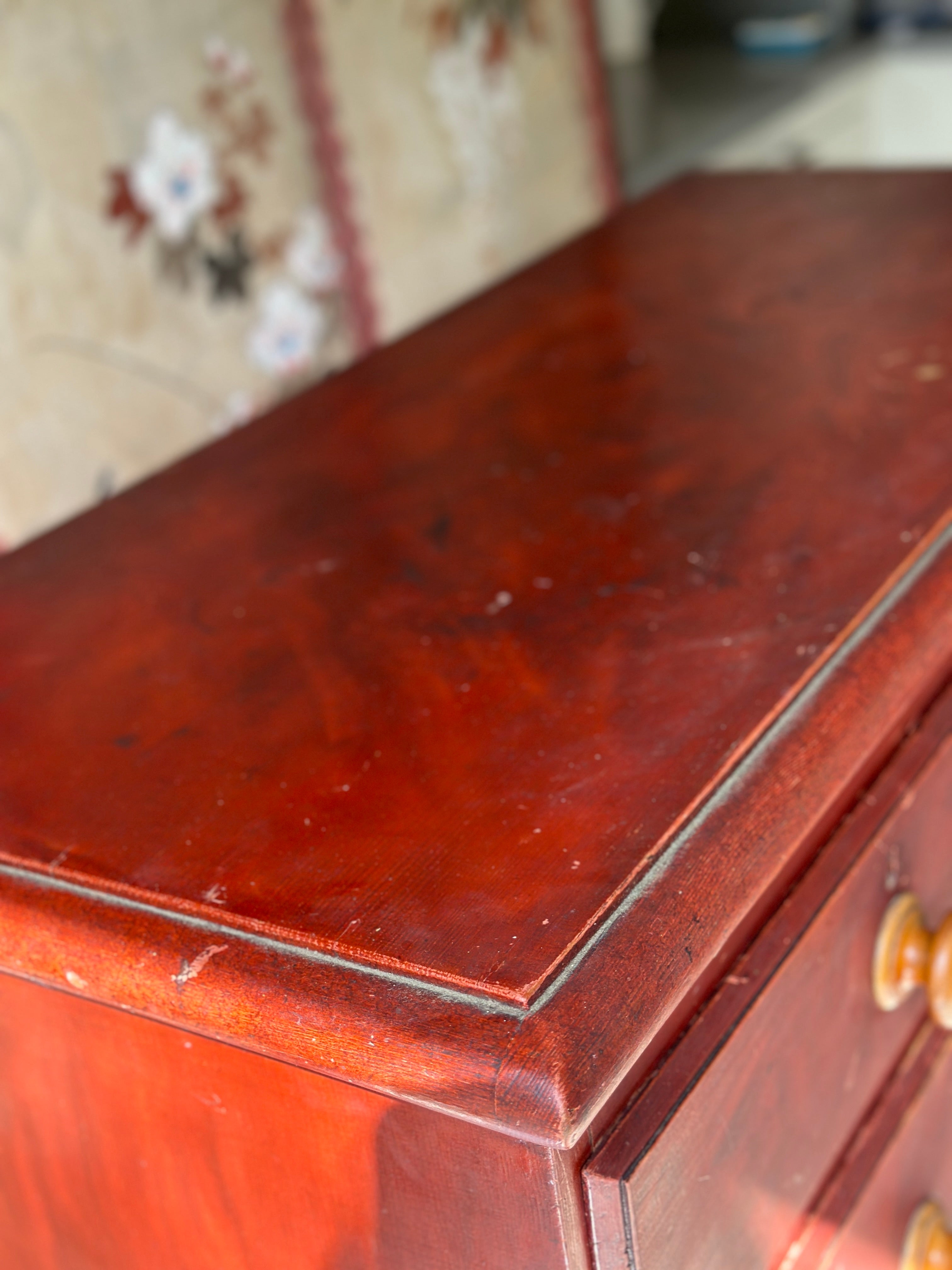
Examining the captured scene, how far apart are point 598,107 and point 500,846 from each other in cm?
117

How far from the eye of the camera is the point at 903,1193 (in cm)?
50

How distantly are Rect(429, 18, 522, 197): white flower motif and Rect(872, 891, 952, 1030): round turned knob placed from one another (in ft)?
3.04

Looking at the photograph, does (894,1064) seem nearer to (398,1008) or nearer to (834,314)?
(398,1008)

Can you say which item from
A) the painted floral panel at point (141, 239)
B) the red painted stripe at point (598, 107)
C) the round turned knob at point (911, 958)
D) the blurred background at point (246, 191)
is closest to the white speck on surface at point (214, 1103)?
the round turned knob at point (911, 958)

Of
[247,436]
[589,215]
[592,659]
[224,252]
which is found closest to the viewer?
[592,659]

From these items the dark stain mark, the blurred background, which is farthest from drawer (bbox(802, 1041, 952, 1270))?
the blurred background

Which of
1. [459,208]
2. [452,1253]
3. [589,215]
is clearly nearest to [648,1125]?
[452,1253]

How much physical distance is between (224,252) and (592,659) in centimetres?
68

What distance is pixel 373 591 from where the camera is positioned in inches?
19.1

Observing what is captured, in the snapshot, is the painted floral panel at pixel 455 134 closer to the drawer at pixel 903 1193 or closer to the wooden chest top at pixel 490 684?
the wooden chest top at pixel 490 684

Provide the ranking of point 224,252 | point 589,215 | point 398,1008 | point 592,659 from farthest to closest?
point 589,215 < point 224,252 < point 592,659 < point 398,1008

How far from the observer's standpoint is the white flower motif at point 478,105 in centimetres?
117

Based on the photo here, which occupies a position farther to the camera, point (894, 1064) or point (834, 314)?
→ point (834, 314)

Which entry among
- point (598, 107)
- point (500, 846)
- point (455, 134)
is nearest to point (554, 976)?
point (500, 846)
